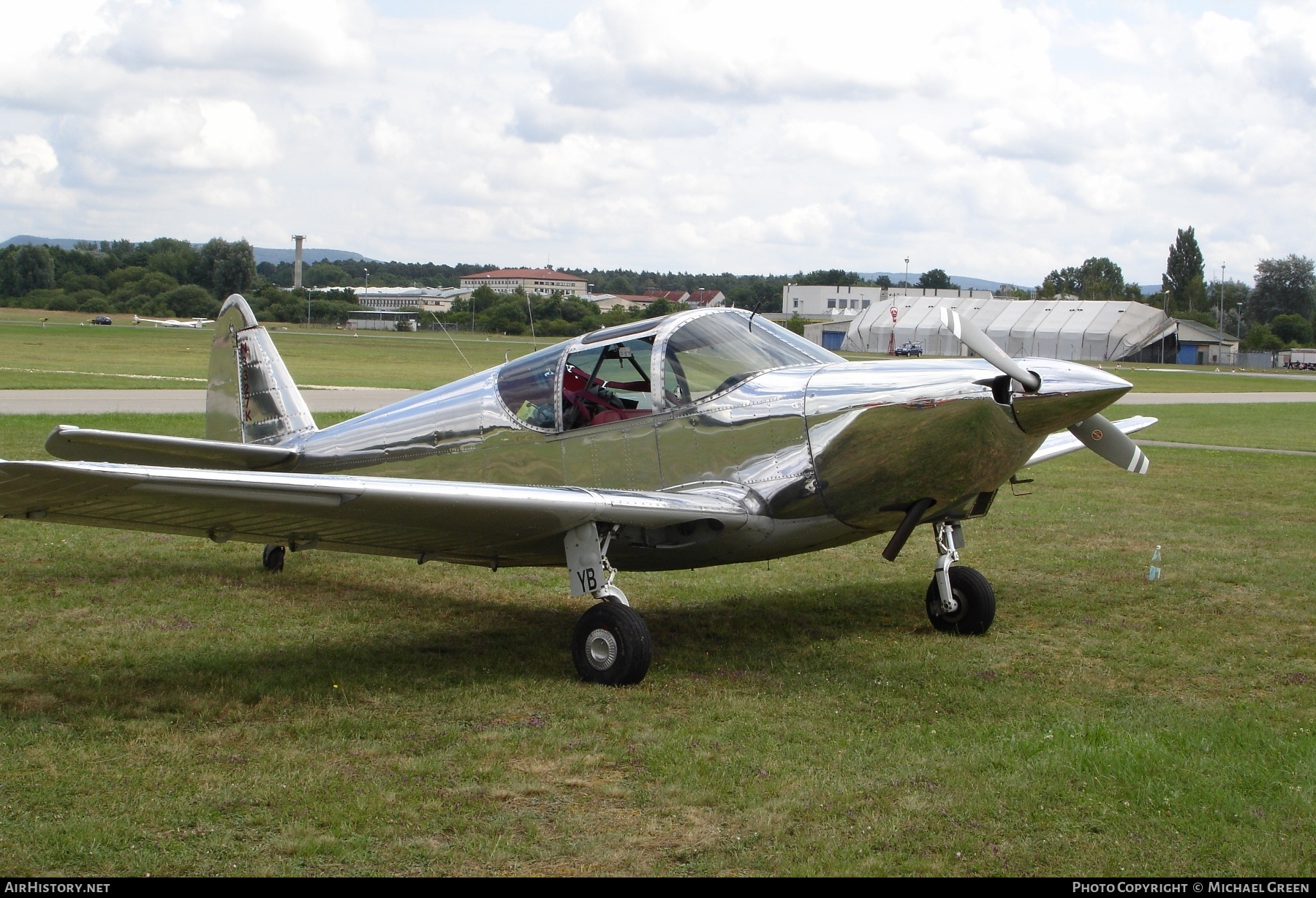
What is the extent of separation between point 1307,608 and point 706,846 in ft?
22.0

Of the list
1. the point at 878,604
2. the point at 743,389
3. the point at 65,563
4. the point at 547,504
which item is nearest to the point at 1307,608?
the point at 878,604

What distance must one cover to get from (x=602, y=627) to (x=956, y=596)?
2893mm

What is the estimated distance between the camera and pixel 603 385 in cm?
779

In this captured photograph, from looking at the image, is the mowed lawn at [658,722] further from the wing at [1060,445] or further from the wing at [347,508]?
the wing at [1060,445]

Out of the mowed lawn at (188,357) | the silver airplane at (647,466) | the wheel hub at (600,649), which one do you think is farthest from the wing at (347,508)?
the mowed lawn at (188,357)

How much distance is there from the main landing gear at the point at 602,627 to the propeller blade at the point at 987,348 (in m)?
2.39

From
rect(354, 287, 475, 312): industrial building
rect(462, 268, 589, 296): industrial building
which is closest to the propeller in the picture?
rect(462, 268, 589, 296): industrial building

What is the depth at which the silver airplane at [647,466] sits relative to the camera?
241 inches

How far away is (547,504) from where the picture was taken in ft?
20.9

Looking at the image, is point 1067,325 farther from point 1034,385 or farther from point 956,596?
point 1034,385

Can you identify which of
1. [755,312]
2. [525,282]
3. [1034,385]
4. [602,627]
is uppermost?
[525,282]

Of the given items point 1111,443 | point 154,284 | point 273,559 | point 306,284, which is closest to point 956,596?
point 1111,443

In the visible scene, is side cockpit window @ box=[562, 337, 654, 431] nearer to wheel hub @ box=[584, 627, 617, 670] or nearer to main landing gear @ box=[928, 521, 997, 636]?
wheel hub @ box=[584, 627, 617, 670]

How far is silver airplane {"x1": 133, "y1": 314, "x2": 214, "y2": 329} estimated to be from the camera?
A: 293ft
